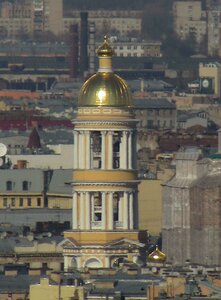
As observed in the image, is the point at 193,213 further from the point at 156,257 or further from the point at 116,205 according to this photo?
the point at 156,257

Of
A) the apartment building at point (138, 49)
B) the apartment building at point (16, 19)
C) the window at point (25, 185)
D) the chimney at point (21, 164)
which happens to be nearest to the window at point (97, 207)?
the window at point (25, 185)

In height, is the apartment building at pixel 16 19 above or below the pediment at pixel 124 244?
above

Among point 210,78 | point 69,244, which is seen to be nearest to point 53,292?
point 69,244

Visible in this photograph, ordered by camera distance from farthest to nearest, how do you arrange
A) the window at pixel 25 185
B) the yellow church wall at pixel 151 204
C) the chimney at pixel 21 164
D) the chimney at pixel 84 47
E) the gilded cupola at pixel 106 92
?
the chimney at pixel 84 47 < the chimney at pixel 21 164 < the window at pixel 25 185 < the yellow church wall at pixel 151 204 < the gilded cupola at pixel 106 92

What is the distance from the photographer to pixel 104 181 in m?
44.3

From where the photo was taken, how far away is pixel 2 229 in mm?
53500

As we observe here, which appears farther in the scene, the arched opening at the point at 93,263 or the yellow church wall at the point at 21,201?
the yellow church wall at the point at 21,201

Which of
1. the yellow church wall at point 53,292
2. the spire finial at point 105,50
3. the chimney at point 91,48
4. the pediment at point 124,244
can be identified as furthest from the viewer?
the chimney at point 91,48

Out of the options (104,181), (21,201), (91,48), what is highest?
(91,48)

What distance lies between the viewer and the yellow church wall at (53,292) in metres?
37.7

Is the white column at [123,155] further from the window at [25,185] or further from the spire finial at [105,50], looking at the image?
the window at [25,185]

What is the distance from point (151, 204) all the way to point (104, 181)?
11786 mm

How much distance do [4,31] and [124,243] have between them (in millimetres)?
123018

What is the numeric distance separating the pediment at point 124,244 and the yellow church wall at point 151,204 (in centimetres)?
951
